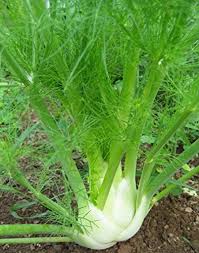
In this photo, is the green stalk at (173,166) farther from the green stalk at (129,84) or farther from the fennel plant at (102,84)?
the green stalk at (129,84)

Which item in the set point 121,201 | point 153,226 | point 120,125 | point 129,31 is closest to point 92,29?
point 129,31

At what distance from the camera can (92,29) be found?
2.75 feet

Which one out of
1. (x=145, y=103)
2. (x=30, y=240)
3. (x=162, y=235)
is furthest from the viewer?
(x=162, y=235)

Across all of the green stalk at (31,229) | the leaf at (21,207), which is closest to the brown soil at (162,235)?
the leaf at (21,207)

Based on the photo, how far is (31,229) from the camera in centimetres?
99

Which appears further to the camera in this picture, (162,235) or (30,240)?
(162,235)

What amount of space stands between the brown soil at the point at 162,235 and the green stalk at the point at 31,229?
0.14 metres

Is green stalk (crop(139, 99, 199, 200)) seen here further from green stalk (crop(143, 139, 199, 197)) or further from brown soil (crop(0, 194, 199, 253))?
brown soil (crop(0, 194, 199, 253))

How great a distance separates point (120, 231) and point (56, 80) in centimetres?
35

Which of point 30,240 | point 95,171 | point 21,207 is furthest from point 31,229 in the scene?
point 21,207

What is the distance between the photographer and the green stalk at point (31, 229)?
950 millimetres

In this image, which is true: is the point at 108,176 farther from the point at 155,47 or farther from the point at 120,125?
the point at 155,47

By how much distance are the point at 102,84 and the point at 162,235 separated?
0.43 m

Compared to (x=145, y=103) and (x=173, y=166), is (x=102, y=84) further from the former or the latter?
(x=173, y=166)
